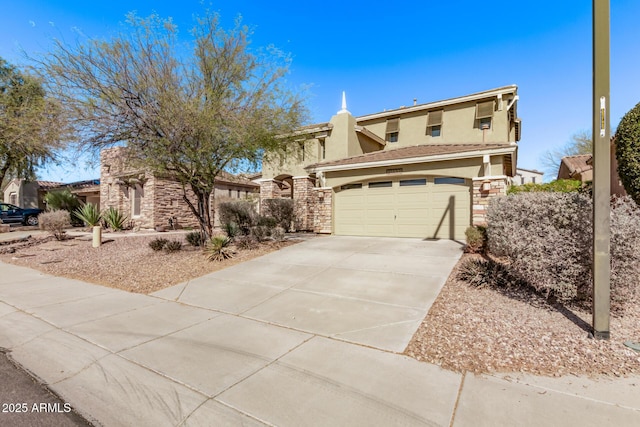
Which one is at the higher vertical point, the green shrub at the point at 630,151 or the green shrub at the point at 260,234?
the green shrub at the point at 630,151

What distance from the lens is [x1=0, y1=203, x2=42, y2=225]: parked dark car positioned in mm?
20672

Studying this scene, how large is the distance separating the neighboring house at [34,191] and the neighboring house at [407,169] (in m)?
17.6

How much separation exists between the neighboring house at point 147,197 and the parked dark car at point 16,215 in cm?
543

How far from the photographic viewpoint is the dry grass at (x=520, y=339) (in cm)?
326

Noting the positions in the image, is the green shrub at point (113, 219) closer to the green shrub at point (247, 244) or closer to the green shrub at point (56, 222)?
the green shrub at point (56, 222)

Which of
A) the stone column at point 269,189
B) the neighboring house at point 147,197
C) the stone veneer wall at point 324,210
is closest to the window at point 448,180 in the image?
the stone veneer wall at point 324,210

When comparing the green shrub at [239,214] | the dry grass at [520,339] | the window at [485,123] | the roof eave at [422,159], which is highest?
the window at [485,123]

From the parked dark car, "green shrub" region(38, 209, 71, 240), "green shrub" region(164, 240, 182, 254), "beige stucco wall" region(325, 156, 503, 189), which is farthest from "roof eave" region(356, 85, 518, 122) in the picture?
the parked dark car

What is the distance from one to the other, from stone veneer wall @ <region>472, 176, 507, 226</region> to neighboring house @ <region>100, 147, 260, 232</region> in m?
11.7

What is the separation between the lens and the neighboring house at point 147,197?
1754cm

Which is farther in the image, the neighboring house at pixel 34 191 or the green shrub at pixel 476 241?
the neighboring house at pixel 34 191

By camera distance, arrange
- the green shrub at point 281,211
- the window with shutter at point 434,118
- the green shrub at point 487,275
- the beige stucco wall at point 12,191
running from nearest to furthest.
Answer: the green shrub at point 487,275, the green shrub at point 281,211, the window with shutter at point 434,118, the beige stucco wall at point 12,191

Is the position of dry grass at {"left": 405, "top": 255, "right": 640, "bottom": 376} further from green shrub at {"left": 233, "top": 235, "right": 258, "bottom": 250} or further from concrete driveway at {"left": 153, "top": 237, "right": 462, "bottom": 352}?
green shrub at {"left": 233, "top": 235, "right": 258, "bottom": 250}

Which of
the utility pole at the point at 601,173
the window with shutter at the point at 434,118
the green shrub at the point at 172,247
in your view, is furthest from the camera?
the window with shutter at the point at 434,118
